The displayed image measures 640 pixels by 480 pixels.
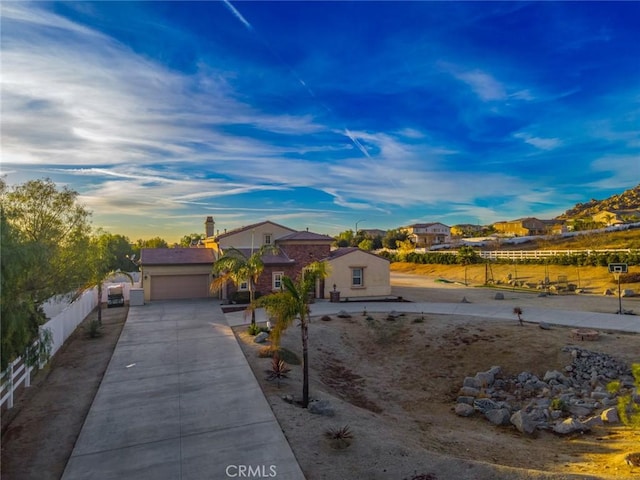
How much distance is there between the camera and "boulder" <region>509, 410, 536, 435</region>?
11008 millimetres

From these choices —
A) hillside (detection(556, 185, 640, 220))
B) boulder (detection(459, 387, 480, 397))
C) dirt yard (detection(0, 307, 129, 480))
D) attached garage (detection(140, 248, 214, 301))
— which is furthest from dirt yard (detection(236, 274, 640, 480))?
hillside (detection(556, 185, 640, 220))

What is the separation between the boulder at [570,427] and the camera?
35.4 ft

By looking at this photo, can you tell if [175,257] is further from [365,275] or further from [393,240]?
[393,240]

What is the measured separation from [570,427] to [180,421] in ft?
34.4

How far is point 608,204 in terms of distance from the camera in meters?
147

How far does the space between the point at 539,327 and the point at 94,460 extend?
19282 millimetres

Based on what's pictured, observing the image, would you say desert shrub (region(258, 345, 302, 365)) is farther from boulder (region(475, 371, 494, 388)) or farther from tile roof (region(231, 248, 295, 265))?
tile roof (region(231, 248, 295, 265))

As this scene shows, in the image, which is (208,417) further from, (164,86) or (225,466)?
(164,86)

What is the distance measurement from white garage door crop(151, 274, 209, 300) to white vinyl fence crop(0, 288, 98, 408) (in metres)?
4.05

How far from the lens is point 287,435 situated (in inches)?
353

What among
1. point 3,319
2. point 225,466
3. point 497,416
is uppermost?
point 3,319

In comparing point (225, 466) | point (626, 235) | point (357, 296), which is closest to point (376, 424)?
point (225, 466)

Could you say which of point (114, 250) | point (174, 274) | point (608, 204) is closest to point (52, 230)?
point (174, 274)

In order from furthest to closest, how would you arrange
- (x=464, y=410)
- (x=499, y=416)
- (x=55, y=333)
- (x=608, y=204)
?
(x=608, y=204), (x=55, y=333), (x=464, y=410), (x=499, y=416)
